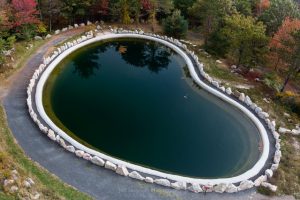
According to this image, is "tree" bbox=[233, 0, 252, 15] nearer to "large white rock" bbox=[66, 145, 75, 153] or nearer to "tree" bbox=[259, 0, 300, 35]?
"tree" bbox=[259, 0, 300, 35]

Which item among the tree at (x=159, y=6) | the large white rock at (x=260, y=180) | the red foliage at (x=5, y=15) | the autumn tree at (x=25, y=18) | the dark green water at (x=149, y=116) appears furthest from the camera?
the tree at (x=159, y=6)

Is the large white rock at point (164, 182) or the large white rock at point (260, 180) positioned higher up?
the large white rock at point (260, 180)

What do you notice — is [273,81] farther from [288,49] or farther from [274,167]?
[274,167]

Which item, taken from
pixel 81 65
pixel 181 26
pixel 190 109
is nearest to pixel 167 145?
pixel 190 109

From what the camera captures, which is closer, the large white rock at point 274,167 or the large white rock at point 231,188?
the large white rock at point 231,188

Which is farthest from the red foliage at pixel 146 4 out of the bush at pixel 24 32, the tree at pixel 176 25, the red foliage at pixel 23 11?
the bush at pixel 24 32

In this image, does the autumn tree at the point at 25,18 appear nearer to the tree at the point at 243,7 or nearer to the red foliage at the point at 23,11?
the red foliage at the point at 23,11
